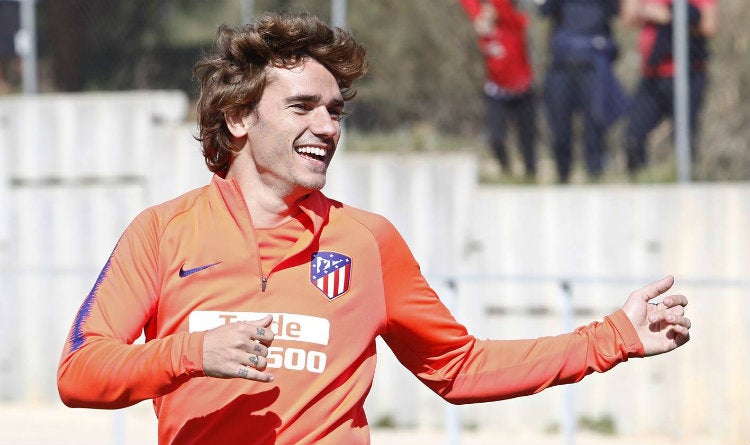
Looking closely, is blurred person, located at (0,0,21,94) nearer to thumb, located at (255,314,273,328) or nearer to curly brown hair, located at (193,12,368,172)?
curly brown hair, located at (193,12,368,172)

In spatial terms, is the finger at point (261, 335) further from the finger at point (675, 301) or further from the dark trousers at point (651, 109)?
the dark trousers at point (651, 109)

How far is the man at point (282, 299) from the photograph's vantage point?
3088mm

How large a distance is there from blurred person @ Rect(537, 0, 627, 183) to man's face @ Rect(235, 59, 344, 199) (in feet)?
18.2

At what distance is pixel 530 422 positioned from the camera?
8727mm

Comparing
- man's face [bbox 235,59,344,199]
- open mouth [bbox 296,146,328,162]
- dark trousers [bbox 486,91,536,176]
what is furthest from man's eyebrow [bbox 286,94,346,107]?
dark trousers [bbox 486,91,536,176]

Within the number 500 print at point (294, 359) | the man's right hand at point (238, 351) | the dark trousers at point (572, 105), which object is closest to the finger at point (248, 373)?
the man's right hand at point (238, 351)

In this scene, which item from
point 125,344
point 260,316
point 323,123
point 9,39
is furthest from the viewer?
point 9,39

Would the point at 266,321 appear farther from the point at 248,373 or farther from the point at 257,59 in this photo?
the point at 257,59

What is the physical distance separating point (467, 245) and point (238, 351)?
618cm

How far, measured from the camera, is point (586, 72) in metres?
8.76

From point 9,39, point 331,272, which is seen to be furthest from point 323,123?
point 9,39

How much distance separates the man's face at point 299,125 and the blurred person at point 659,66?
562cm

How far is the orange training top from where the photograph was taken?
9.80 ft

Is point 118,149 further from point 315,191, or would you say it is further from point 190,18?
point 315,191
